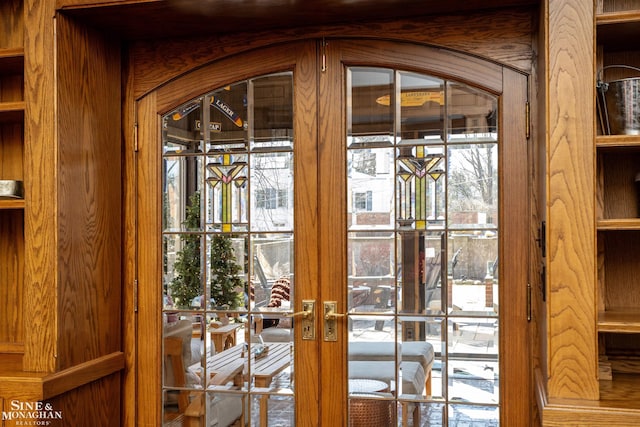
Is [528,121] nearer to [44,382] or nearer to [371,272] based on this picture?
[371,272]

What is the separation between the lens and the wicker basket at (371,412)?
7.97ft

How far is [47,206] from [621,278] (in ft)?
7.49

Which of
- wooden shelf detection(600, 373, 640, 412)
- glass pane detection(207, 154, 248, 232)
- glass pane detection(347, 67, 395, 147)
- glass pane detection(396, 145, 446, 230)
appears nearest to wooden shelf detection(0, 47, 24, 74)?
glass pane detection(207, 154, 248, 232)

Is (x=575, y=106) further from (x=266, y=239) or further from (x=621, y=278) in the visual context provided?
(x=266, y=239)

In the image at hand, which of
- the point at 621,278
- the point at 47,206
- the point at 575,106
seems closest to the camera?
the point at 575,106

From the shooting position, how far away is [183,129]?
2.71 meters

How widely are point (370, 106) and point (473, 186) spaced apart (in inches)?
21.7

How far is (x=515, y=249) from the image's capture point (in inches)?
92.0

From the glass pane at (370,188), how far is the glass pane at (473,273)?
11.8 inches

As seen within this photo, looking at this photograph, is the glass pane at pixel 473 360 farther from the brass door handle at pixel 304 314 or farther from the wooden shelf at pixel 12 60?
the wooden shelf at pixel 12 60

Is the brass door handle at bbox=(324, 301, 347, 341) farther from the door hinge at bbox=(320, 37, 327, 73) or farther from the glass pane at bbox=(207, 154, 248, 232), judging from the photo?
the door hinge at bbox=(320, 37, 327, 73)

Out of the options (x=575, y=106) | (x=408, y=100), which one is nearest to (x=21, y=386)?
(x=408, y=100)

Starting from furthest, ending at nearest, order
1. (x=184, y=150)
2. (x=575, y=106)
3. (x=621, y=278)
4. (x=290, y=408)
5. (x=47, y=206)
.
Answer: (x=184, y=150), (x=290, y=408), (x=47, y=206), (x=621, y=278), (x=575, y=106)

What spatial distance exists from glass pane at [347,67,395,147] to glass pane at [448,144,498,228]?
30 centimetres
